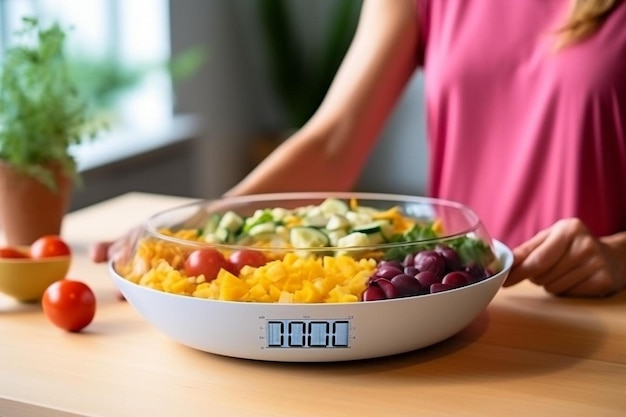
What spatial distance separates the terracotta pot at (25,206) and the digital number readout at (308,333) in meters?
0.59

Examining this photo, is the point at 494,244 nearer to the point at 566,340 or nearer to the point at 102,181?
the point at 566,340

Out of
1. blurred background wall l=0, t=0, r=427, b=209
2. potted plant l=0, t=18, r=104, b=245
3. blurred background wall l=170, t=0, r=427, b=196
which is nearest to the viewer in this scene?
potted plant l=0, t=18, r=104, b=245

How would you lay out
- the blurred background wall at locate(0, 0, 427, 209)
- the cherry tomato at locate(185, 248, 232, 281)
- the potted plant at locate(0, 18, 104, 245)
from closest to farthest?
the cherry tomato at locate(185, 248, 232, 281)
the potted plant at locate(0, 18, 104, 245)
the blurred background wall at locate(0, 0, 427, 209)

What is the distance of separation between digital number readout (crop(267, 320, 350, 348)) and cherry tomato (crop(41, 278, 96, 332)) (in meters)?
0.25

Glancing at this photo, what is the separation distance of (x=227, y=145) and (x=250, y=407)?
9.33 ft

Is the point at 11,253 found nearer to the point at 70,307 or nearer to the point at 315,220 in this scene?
the point at 70,307

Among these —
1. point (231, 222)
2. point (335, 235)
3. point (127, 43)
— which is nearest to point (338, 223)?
point (335, 235)

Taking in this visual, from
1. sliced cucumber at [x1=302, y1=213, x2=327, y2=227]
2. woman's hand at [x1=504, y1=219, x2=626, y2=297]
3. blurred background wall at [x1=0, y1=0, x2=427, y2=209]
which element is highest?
sliced cucumber at [x1=302, y1=213, x2=327, y2=227]

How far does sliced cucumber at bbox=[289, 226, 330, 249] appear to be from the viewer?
3.61 ft

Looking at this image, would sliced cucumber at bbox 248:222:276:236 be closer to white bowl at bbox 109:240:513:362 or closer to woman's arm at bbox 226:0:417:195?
white bowl at bbox 109:240:513:362

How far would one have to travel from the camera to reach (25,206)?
140 cm

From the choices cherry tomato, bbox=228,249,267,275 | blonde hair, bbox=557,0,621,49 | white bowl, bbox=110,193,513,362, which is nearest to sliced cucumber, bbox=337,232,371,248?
white bowl, bbox=110,193,513,362

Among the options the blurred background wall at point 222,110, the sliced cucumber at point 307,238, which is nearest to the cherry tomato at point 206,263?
the sliced cucumber at point 307,238

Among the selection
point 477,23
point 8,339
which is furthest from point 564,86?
point 8,339
